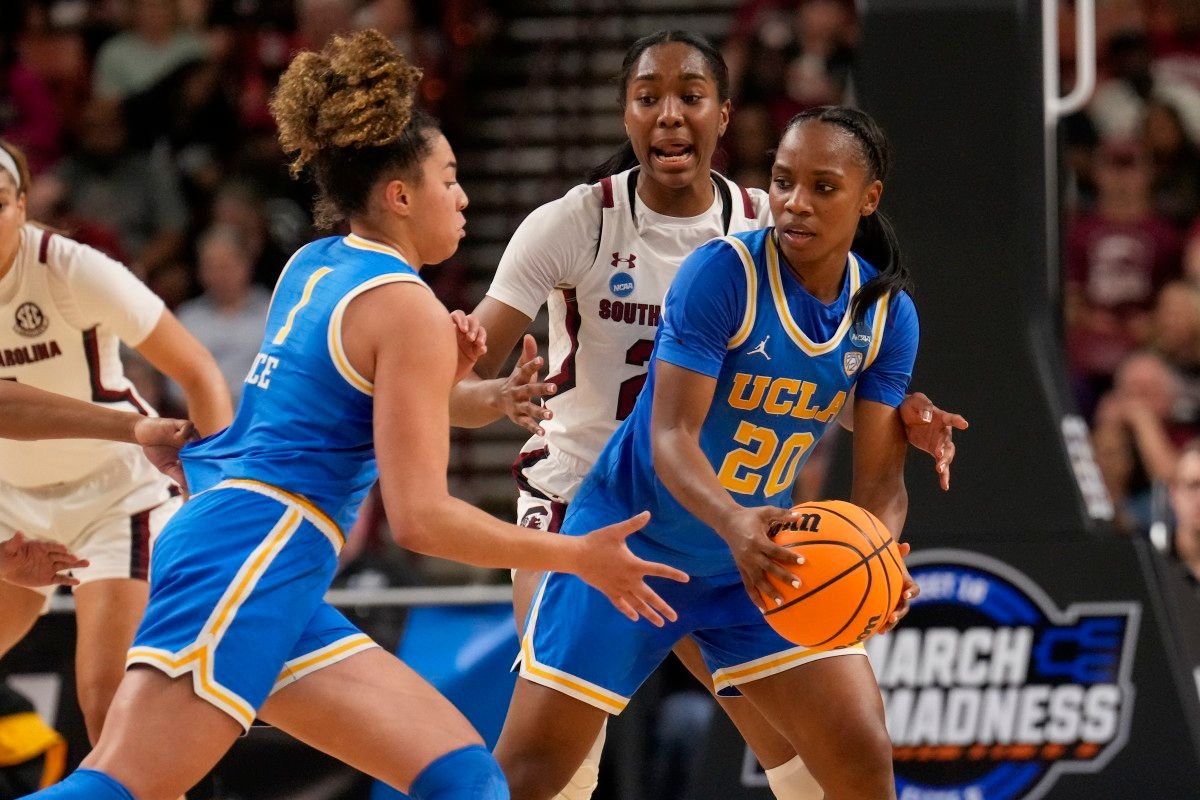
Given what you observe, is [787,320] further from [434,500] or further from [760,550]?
[434,500]

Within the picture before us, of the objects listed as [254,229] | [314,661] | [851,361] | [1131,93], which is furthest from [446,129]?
[314,661]

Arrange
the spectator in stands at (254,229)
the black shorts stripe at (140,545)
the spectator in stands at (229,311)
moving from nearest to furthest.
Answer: the black shorts stripe at (140,545), the spectator in stands at (229,311), the spectator in stands at (254,229)

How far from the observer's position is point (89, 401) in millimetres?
4645

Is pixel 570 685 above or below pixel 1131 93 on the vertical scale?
below

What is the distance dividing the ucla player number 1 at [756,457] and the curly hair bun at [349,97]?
1068 mm

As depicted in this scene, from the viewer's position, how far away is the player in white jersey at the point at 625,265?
4.30m

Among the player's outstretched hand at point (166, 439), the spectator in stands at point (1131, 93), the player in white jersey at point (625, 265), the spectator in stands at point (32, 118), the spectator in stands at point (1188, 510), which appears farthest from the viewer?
the spectator in stands at point (32, 118)

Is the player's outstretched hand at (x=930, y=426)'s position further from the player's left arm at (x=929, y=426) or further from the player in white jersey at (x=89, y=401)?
the player in white jersey at (x=89, y=401)

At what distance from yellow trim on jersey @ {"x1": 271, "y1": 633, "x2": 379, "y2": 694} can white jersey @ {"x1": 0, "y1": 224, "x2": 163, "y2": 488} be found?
65.0 inches

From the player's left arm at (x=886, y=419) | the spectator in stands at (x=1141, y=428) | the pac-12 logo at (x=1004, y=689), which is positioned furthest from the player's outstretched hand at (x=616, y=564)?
the spectator in stands at (x=1141, y=428)

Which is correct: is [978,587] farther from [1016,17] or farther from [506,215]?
[506,215]

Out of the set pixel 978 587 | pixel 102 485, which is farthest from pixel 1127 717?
pixel 102 485

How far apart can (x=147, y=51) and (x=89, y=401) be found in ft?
19.7

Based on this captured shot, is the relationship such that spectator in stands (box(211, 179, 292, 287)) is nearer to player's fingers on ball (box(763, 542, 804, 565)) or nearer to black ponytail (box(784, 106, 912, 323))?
black ponytail (box(784, 106, 912, 323))
